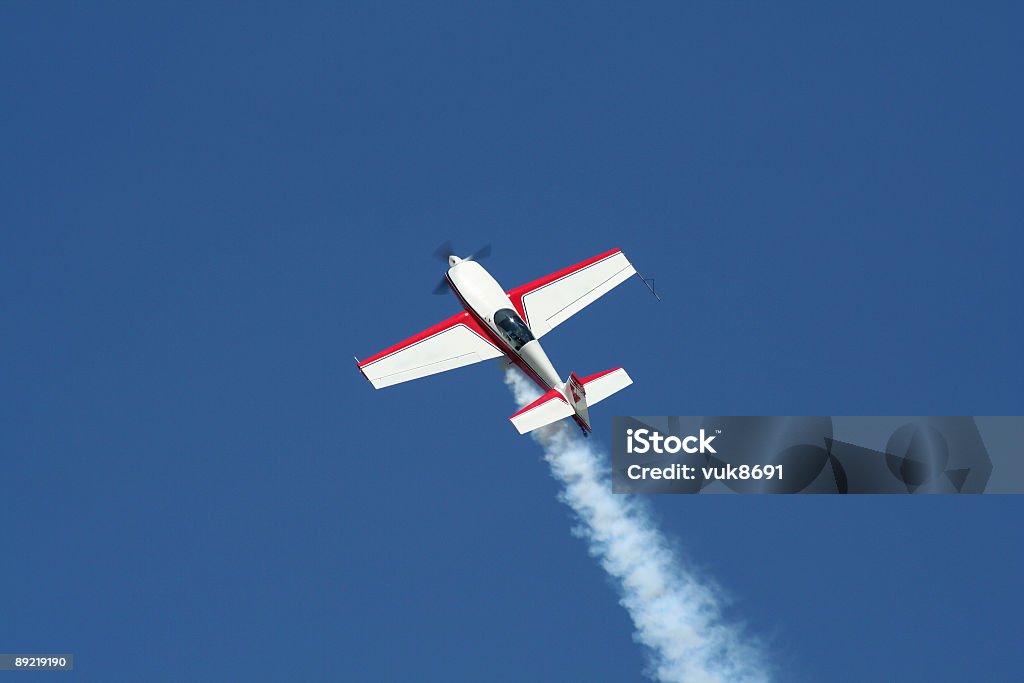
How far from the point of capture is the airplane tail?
61.3m

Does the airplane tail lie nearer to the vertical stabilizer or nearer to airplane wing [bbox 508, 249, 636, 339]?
the vertical stabilizer

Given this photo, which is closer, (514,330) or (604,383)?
(604,383)

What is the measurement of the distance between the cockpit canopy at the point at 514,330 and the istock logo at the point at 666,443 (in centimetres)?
793

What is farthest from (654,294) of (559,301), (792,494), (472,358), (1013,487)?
(1013,487)

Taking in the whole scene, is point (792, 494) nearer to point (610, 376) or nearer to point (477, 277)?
point (610, 376)

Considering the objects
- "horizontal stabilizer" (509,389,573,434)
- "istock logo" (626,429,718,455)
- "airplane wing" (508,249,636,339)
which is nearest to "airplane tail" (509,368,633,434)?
"horizontal stabilizer" (509,389,573,434)

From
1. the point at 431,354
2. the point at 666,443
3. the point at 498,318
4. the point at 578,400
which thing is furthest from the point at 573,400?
the point at 431,354

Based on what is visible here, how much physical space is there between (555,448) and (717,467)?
7.12 meters

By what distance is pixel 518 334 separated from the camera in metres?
65.3

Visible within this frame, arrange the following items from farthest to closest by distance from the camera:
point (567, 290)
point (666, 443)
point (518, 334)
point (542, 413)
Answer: point (567, 290), point (518, 334), point (542, 413), point (666, 443)

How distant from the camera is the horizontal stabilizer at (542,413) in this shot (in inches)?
2402

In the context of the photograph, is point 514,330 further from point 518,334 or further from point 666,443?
point 666,443

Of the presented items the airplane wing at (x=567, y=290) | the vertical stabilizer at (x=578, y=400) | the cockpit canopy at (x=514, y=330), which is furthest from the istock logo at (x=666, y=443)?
the airplane wing at (x=567, y=290)

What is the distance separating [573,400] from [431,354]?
308 inches
